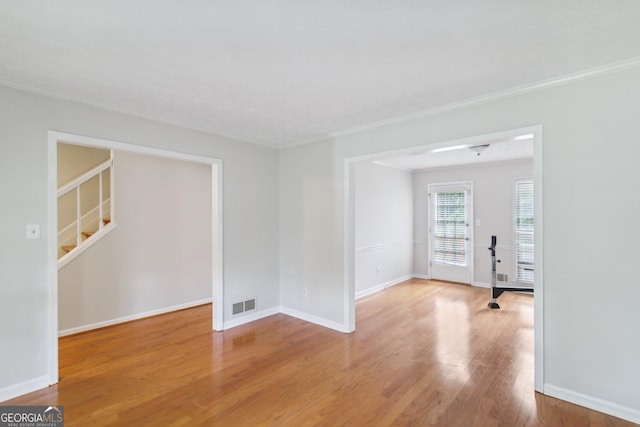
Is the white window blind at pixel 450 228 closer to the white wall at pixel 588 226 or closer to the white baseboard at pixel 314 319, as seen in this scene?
the white baseboard at pixel 314 319

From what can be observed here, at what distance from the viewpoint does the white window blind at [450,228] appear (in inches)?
255

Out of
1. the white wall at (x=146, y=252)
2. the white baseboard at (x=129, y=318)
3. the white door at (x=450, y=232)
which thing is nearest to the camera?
the white baseboard at (x=129, y=318)

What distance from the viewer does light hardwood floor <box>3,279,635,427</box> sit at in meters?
2.24

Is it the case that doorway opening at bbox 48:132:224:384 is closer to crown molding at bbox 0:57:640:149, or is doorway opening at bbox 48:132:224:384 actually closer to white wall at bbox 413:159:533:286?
crown molding at bbox 0:57:640:149

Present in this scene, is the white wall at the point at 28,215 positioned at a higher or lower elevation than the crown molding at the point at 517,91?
lower

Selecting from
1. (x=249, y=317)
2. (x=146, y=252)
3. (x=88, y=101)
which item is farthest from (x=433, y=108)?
(x=146, y=252)

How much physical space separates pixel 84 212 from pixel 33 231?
2.56 metres

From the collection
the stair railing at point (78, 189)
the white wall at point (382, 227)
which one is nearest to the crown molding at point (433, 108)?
the stair railing at point (78, 189)

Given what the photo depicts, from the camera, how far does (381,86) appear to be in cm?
255

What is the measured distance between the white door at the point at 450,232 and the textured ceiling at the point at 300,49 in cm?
410

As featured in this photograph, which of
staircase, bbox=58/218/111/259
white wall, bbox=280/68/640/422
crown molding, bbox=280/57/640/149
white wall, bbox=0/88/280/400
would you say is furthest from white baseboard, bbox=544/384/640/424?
staircase, bbox=58/218/111/259

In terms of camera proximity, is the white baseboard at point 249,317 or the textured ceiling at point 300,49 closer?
the textured ceiling at point 300,49

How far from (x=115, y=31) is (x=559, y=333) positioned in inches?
148

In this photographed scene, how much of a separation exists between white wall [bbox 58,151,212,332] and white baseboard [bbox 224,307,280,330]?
125cm
